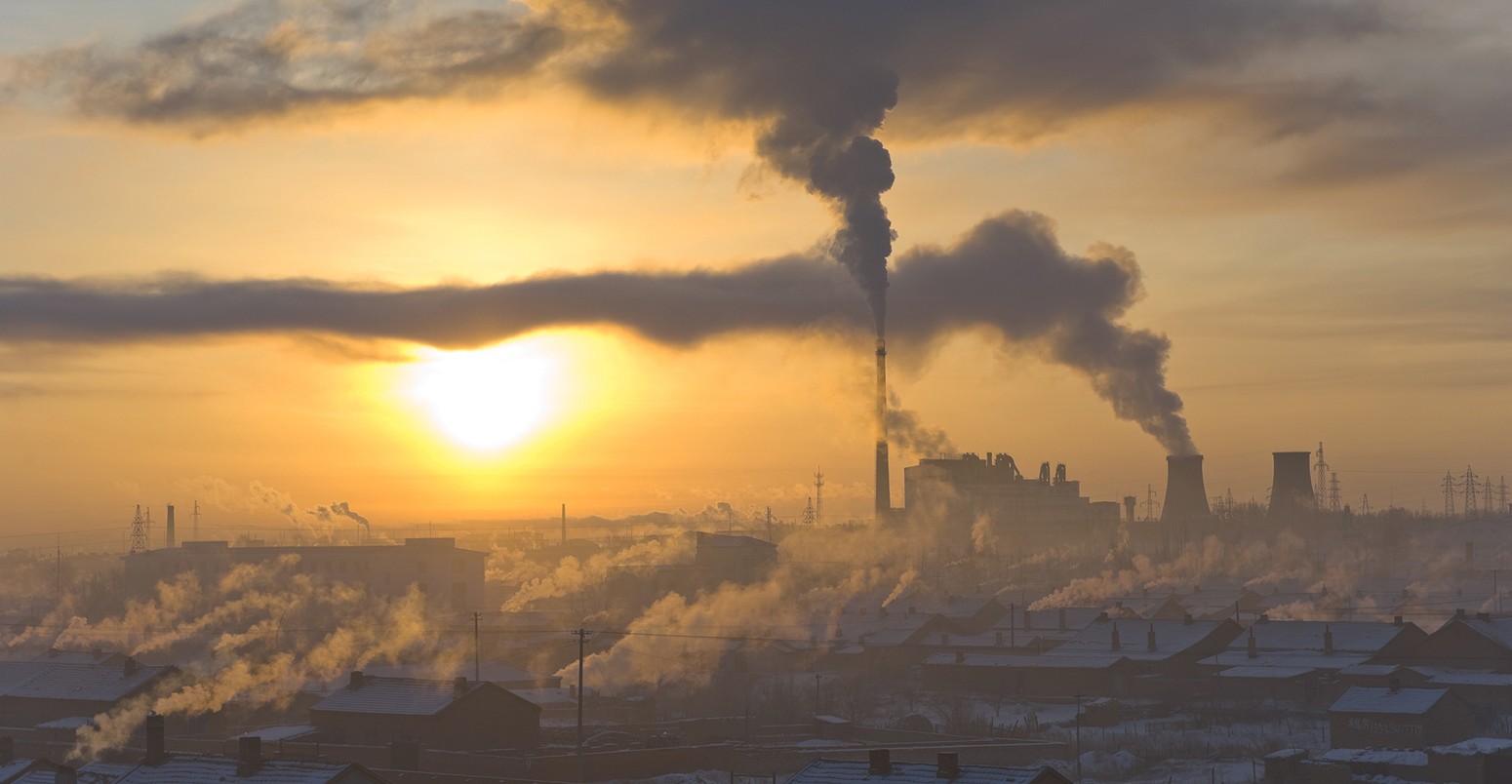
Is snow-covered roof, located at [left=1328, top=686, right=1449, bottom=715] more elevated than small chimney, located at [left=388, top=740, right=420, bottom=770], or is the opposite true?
snow-covered roof, located at [left=1328, top=686, right=1449, bottom=715]

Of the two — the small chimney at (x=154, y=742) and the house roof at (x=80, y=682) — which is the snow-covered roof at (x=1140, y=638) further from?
the small chimney at (x=154, y=742)

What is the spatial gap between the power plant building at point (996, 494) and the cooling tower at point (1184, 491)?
17.9 metres

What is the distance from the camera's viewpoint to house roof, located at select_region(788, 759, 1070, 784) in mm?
26219

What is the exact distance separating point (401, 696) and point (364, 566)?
64.4m

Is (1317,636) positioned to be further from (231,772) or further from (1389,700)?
(231,772)

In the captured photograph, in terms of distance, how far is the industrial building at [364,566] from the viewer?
4343 inches

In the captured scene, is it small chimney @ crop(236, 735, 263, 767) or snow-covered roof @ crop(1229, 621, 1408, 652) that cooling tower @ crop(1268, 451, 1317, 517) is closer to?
snow-covered roof @ crop(1229, 621, 1408, 652)

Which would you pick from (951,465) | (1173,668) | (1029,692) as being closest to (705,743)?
(1029,692)

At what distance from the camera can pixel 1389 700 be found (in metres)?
50.2

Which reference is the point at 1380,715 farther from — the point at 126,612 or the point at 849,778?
the point at 126,612

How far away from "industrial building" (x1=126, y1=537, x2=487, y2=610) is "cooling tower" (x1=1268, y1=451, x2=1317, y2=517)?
53140 mm

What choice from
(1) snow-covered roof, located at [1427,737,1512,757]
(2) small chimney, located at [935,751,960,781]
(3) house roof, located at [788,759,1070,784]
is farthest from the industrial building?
(2) small chimney, located at [935,751,960,781]

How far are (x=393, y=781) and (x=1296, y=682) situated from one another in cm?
3360

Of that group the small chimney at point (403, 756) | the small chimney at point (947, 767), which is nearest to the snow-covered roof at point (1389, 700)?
the small chimney at point (403, 756)
